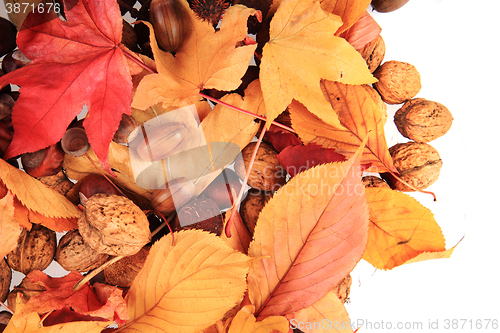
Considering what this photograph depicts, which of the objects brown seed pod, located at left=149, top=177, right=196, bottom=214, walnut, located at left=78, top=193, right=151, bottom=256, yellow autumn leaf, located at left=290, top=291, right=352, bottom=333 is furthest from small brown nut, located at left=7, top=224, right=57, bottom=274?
yellow autumn leaf, located at left=290, top=291, right=352, bottom=333

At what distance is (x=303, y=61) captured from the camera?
464 mm

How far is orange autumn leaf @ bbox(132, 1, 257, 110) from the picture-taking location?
45cm

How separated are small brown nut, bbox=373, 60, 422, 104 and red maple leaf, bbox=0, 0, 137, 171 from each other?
505 millimetres

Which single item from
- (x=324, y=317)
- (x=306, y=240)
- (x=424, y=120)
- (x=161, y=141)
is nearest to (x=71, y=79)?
(x=161, y=141)

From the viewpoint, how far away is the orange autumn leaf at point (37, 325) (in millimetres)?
429

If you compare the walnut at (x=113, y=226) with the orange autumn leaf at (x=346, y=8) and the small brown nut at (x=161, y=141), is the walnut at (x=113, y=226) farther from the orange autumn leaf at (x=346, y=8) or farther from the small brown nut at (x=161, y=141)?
the orange autumn leaf at (x=346, y=8)

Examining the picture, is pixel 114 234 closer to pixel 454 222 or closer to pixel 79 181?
pixel 79 181

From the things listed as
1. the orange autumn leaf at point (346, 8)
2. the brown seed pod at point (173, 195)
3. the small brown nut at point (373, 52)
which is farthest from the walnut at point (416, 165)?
the brown seed pod at point (173, 195)

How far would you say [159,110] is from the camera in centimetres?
55

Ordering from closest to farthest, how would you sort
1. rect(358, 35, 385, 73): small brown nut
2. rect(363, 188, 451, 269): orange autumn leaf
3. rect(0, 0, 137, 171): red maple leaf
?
rect(0, 0, 137, 171): red maple leaf, rect(363, 188, 451, 269): orange autumn leaf, rect(358, 35, 385, 73): small brown nut

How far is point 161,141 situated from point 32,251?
0.31 m

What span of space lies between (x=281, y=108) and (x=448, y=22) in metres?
0.61

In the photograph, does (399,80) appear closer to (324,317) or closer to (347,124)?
(347,124)

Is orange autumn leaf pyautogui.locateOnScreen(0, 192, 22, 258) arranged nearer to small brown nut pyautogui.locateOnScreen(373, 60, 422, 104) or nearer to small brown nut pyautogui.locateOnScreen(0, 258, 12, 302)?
small brown nut pyautogui.locateOnScreen(0, 258, 12, 302)
